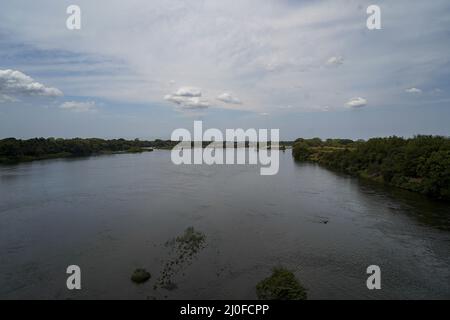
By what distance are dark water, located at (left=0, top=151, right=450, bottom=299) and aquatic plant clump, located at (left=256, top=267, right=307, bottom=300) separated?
2.93 ft

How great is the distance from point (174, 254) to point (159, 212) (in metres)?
8.19

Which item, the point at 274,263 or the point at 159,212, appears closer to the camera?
the point at 274,263

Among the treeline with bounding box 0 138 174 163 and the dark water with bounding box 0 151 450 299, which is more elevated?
the treeline with bounding box 0 138 174 163

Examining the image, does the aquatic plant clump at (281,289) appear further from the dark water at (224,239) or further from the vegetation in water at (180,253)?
the vegetation in water at (180,253)

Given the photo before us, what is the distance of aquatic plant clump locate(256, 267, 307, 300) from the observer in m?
10.7

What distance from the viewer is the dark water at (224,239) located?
12.5 meters

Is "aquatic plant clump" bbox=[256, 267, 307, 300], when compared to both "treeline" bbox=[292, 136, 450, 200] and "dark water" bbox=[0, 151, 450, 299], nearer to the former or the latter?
"dark water" bbox=[0, 151, 450, 299]

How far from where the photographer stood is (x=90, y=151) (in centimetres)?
7938

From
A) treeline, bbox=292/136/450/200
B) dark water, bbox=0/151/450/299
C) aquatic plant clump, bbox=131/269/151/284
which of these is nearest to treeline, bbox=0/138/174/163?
dark water, bbox=0/151/450/299

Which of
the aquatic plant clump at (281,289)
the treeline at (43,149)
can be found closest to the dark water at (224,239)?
the aquatic plant clump at (281,289)

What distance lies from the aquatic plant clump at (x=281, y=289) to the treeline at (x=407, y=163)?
20.9 meters
